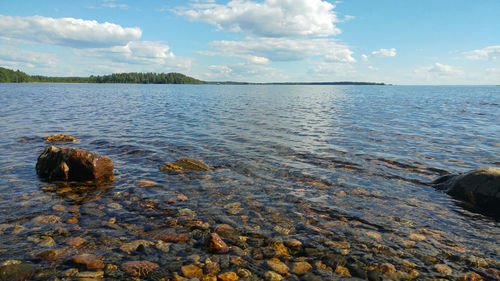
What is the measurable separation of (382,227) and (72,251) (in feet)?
23.5

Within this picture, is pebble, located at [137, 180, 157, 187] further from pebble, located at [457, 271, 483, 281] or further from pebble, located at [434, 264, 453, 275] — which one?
pebble, located at [457, 271, 483, 281]

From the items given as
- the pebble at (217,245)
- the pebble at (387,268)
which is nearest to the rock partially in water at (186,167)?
the pebble at (217,245)

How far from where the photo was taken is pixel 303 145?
Result: 53.4ft

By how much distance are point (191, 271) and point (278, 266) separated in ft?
5.51

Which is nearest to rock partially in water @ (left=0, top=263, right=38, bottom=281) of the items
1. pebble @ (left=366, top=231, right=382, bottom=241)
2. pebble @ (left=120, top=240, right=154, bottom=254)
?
pebble @ (left=120, top=240, right=154, bottom=254)

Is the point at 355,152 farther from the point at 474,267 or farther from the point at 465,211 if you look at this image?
the point at 474,267

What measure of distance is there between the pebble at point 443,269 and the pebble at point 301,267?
8.27 feet

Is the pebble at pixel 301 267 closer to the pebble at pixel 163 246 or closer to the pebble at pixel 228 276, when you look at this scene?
the pebble at pixel 228 276

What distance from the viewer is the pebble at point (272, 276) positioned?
5.00 m

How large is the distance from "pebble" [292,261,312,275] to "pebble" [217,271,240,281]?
1.13 metres

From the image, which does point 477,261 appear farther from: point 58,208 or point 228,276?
point 58,208

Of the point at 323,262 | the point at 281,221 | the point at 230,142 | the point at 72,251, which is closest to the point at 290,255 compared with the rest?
the point at 323,262

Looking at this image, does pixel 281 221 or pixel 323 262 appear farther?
pixel 281 221

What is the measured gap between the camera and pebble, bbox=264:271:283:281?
5.00m
